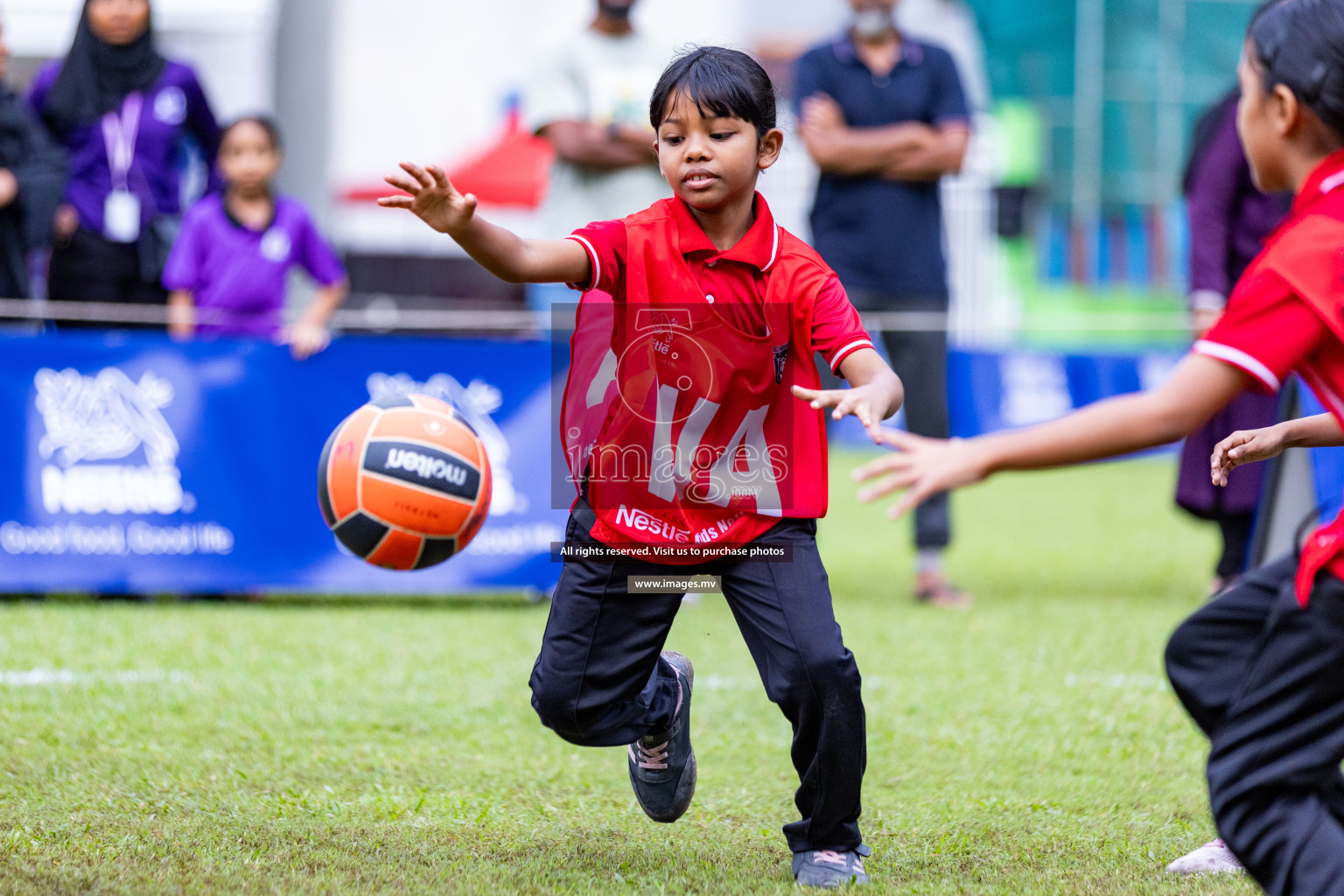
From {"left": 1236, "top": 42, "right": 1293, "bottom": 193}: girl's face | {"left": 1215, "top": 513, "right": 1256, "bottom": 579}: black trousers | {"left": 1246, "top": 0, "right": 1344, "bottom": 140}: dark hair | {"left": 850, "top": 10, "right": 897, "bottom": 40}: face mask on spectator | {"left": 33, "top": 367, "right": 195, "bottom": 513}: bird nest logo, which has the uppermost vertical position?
{"left": 850, "top": 10, "right": 897, "bottom": 40}: face mask on spectator

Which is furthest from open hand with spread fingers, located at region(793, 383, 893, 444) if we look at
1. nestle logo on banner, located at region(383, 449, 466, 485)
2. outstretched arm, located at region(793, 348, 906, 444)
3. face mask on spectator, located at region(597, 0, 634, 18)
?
face mask on spectator, located at region(597, 0, 634, 18)

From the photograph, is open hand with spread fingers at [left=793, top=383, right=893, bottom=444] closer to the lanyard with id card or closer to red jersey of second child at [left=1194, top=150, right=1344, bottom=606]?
red jersey of second child at [left=1194, top=150, right=1344, bottom=606]

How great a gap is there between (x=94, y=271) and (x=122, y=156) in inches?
21.6

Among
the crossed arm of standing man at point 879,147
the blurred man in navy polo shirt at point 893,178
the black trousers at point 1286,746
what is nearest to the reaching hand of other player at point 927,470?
the black trousers at point 1286,746

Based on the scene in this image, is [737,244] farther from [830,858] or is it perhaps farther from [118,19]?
[118,19]

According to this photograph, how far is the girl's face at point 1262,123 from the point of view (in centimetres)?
248

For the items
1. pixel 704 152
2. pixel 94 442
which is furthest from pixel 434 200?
pixel 94 442

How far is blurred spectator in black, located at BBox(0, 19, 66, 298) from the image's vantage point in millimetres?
6688

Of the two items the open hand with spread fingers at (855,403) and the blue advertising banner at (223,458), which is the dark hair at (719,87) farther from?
the blue advertising banner at (223,458)

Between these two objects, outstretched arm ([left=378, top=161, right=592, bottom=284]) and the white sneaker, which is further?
the white sneaker

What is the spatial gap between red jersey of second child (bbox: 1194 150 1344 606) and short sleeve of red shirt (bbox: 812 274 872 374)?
0.84m

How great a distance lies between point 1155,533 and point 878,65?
3956 millimetres

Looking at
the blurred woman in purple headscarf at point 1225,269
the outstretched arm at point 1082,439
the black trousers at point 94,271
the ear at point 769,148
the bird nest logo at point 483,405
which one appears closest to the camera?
the outstretched arm at point 1082,439

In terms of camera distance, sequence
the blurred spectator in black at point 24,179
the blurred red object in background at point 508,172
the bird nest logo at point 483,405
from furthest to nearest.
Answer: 1. the blurred red object in background at point 508,172
2. the blurred spectator in black at point 24,179
3. the bird nest logo at point 483,405
